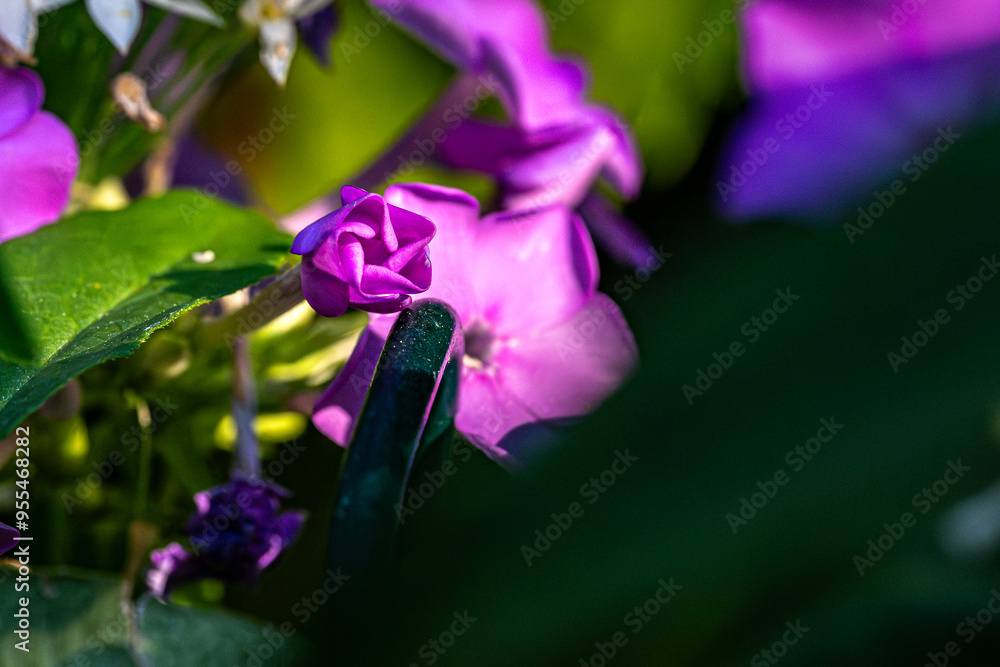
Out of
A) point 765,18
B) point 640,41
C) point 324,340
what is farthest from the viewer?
point 640,41

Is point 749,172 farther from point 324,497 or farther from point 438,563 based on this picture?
point 438,563

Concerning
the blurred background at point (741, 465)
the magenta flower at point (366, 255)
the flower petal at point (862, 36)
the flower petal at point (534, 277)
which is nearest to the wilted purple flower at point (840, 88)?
the flower petal at point (862, 36)

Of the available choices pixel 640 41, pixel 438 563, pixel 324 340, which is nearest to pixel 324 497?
pixel 324 340

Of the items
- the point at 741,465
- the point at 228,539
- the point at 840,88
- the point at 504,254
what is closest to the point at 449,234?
the point at 504,254

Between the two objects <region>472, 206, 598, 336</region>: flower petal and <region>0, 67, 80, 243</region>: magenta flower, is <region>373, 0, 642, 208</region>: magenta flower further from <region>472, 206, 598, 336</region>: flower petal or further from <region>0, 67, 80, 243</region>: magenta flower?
<region>0, 67, 80, 243</region>: magenta flower

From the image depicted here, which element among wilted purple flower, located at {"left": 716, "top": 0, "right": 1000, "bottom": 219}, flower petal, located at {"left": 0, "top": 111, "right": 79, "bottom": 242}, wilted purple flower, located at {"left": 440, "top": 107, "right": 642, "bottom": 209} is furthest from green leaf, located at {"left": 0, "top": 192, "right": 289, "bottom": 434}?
wilted purple flower, located at {"left": 716, "top": 0, "right": 1000, "bottom": 219}

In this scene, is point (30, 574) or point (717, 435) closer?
point (717, 435)

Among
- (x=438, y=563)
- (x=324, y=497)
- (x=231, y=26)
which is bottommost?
(x=324, y=497)
